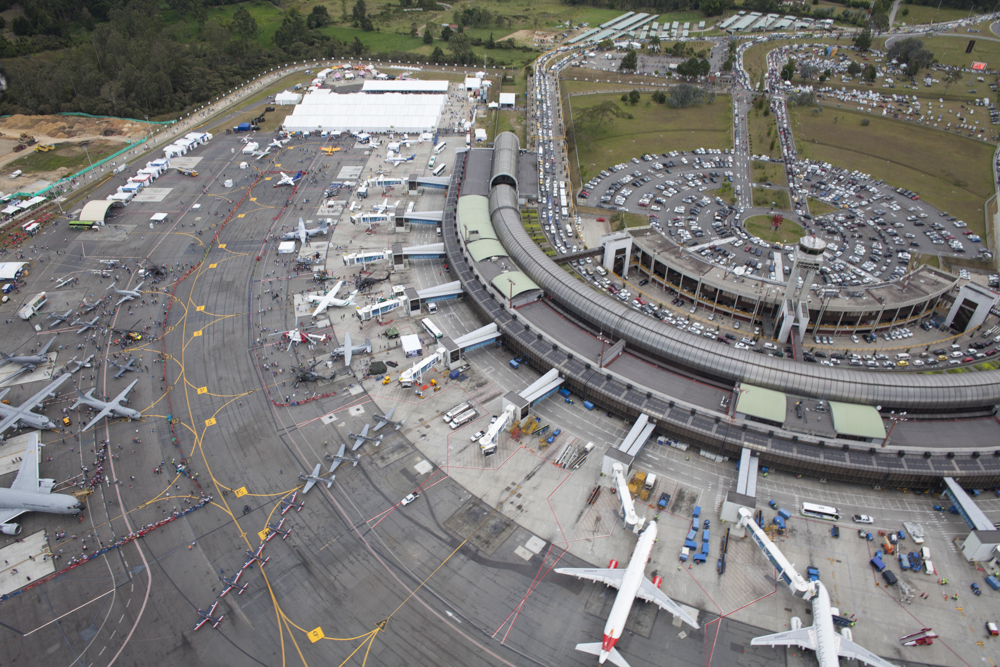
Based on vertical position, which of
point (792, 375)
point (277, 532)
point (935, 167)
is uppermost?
point (935, 167)

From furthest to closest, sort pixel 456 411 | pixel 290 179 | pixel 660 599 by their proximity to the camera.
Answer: pixel 290 179 < pixel 456 411 < pixel 660 599

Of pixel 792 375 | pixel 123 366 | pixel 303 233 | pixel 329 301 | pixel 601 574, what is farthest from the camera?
pixel 303 233

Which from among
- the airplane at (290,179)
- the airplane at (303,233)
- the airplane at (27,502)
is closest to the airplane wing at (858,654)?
the airplane at (27,502)

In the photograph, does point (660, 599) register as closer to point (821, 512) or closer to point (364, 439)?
point (821, 512)

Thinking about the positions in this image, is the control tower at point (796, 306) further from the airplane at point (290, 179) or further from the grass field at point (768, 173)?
the airplane at point (290, 179)

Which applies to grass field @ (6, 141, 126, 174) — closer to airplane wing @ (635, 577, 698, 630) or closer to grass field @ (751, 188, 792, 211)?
airplane wing @ (635, 577, 698, 630)

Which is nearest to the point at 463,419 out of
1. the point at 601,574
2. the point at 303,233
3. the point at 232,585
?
the point at 601,574
